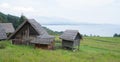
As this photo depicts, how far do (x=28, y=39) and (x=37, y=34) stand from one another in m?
1.94

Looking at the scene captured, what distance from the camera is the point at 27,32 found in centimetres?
3297

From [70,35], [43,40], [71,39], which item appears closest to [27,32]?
[43,40]

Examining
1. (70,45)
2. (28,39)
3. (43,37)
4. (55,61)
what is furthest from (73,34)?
(55,61)

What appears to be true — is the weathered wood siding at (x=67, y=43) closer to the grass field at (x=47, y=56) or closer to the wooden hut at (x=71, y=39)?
the wooden hut at (x=71, y=39)

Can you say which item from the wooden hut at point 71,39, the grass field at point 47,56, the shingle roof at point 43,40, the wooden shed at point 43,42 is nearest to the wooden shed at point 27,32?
the shingle roof at point 43,40

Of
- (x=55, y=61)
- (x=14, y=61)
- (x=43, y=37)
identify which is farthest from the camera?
(x=43, y=37)

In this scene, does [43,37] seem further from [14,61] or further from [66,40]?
[14,61]

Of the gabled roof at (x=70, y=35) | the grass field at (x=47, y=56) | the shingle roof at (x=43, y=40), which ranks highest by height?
the gabled roof at (x=70, y=35)

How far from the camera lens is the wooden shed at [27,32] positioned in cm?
3219

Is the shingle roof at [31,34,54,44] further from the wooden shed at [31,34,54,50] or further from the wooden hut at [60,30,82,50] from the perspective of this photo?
the wooden hut at [60,30,82,50]

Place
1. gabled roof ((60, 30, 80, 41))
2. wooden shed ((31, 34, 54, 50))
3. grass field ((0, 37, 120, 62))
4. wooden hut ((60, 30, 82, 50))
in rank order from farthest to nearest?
1. wooden hut ((60, 30, 82, 50))
2. gabled roof ((60, 30, 80, 41))
3. wooden shed ((31, 34, 54, 50))
4. grass field ((0, 37, 120, 62))

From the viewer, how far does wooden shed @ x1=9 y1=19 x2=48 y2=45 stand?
106 feet

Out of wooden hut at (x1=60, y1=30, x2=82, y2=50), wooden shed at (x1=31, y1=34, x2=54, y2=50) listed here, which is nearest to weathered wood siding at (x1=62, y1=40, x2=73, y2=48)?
wooden hut at (x1=60, y1=30, x2=82, y2=50)

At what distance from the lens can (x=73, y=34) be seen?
105 feet
